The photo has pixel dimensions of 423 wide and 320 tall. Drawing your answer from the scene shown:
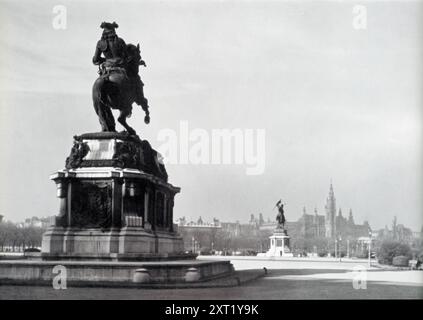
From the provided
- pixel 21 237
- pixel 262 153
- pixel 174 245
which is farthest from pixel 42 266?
pixel 21 237

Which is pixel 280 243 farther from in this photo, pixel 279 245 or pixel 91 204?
pixel 91 204

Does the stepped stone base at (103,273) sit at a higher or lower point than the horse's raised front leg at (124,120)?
lower

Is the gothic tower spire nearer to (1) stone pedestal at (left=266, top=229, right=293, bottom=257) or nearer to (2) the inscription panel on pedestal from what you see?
(1) stone pedestal at (left=266, top=229, right=293, bottom=257)

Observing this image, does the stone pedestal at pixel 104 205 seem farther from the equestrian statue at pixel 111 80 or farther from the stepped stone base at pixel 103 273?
the stepped stone base at pixel 103 273

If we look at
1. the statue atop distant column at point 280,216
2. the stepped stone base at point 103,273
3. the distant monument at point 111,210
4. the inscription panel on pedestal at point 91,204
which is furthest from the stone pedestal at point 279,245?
the stepped stone base at point 103,273

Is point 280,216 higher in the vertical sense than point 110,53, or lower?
lower

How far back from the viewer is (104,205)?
17.8 m

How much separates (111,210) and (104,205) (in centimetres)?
29

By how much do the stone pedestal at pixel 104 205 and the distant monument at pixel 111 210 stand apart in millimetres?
30

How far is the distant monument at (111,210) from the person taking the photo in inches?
608

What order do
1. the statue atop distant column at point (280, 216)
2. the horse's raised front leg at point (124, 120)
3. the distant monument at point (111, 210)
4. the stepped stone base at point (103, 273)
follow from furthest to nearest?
1. the statue atop distant column at point (280, 216)
2. the horse's raised front leg at point (124, 120)
3. the distant monument at point (111, 210)
4. the stepped stone base at point (103, 273)

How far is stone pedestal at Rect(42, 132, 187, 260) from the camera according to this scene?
17.4 meters

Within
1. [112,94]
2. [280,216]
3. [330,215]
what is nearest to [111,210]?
[112,94]
